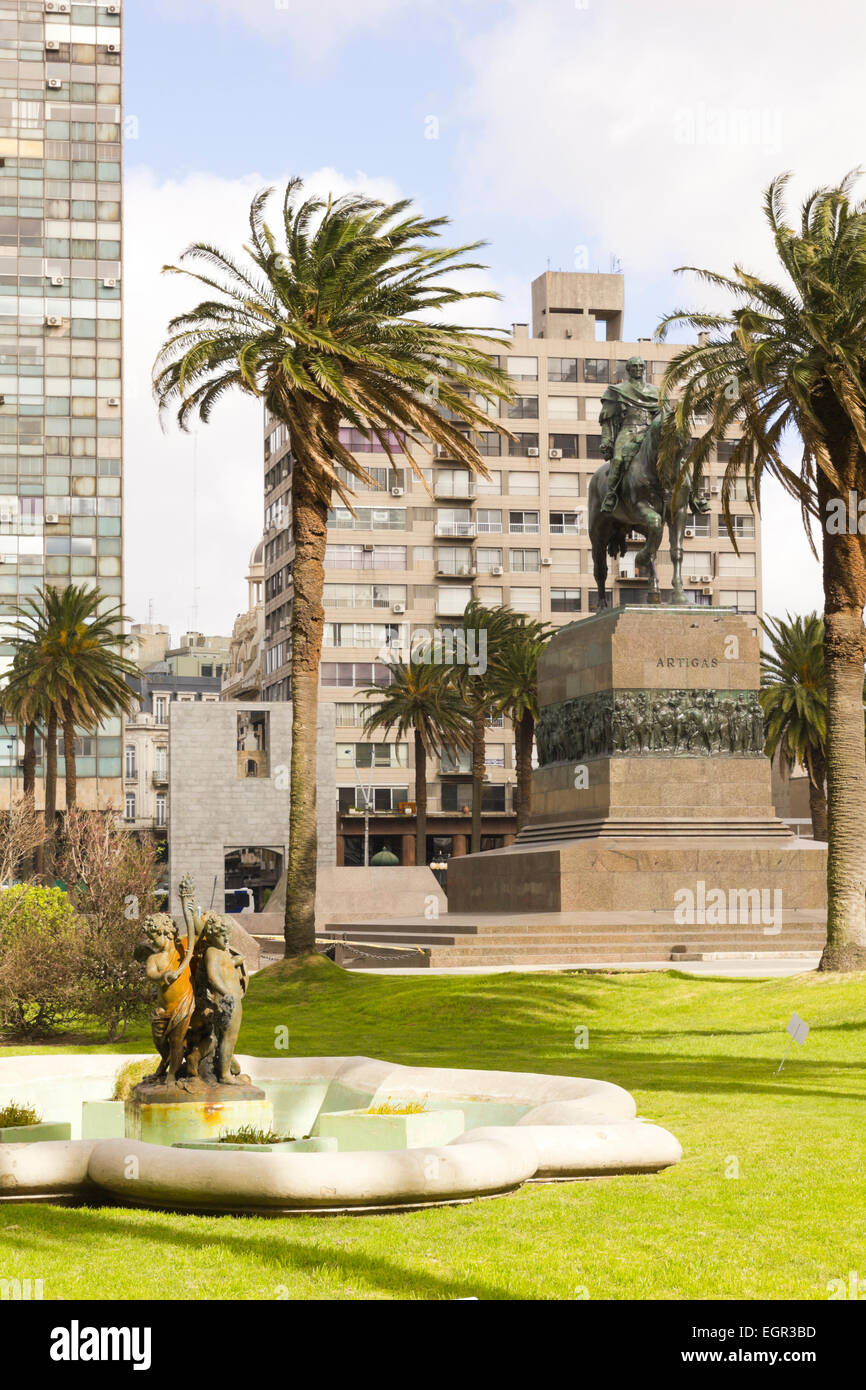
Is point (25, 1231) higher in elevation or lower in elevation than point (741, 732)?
lower

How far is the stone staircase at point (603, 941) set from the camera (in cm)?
Result: 2855

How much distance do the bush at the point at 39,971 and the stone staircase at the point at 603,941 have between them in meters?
8.86

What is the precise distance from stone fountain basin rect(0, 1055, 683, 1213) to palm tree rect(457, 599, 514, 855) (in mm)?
59249

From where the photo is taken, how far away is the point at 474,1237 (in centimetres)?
815

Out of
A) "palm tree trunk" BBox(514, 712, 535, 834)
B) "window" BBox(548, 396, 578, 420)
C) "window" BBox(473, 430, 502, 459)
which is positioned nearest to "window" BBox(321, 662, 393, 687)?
"window" BBox(473, 430, 502, 459)

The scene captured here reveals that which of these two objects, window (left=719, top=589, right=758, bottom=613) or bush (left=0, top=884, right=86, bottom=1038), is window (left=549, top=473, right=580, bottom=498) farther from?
bush (left=0, top=884, right=86, bottom=1038)

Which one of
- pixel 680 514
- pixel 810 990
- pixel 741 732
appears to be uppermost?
pixel 680 514

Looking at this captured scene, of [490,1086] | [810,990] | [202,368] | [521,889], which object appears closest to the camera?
[490,1086]

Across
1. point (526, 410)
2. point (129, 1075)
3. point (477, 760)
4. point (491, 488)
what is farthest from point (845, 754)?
point (526, 410)

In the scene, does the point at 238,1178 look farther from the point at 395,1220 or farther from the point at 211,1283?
the point at 211,1283

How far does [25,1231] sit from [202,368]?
22359 millimetres

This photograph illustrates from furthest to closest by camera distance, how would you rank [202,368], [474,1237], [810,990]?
[202,368] < [810,990] < [474,1237]

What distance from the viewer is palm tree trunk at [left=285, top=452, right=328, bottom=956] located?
2880 cm
